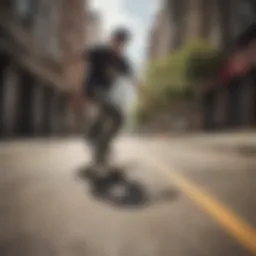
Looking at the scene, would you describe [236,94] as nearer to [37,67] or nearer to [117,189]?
[117,189]

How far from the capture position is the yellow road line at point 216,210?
1171 millimetres

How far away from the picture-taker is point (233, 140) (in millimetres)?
1287

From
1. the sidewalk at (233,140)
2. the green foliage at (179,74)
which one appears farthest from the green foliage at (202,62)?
the sidewalk at (233,140)

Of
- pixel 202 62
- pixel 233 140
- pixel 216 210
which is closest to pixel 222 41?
pixel 202 62

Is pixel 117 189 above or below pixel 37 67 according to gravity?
below

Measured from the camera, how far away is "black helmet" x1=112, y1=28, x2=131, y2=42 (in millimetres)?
1177

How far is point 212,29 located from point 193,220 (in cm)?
54

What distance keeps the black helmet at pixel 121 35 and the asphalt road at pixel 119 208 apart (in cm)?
26

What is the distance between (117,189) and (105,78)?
33 cm

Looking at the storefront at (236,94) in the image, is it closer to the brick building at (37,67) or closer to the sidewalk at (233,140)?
the sidewalk at (233,140)

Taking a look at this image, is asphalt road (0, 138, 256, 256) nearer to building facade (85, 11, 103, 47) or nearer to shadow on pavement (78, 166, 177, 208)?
shadow on pavement (78, 166, 177, 208)

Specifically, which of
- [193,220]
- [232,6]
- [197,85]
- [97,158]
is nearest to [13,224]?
[97,158]

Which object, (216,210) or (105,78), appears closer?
(105,78)

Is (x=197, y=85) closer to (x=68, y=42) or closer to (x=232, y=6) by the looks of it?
(x=232, y=6)
